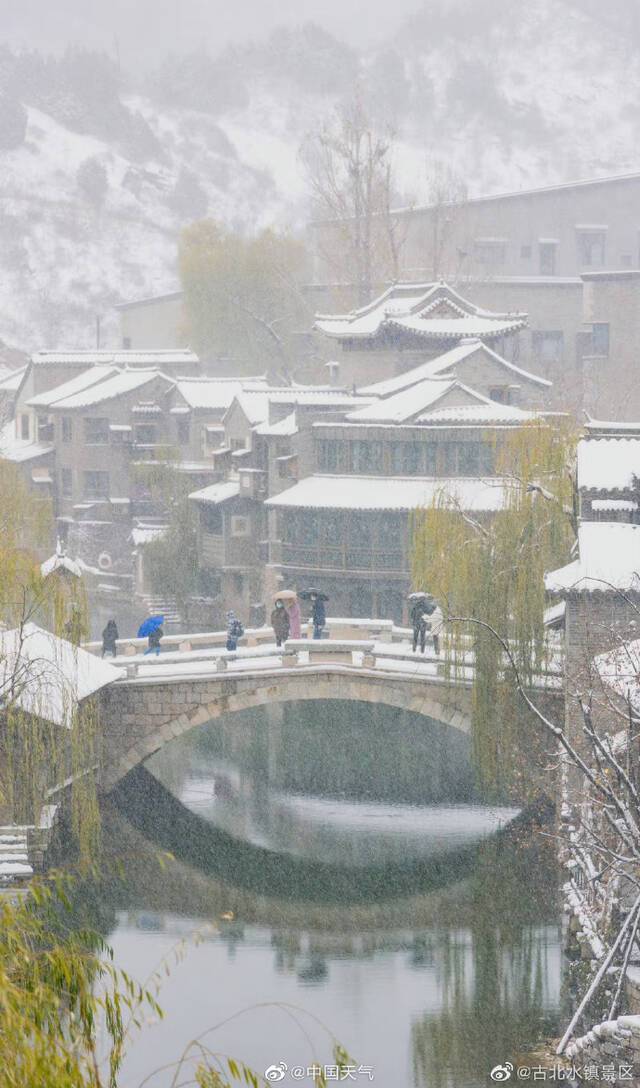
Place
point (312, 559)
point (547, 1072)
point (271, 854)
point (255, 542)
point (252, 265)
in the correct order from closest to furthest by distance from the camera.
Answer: point (547, 1072)
point (271, 854)
point (312, 559)
point (255, 542)
point (252, 265)

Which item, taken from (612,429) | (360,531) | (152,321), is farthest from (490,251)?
(612,429)

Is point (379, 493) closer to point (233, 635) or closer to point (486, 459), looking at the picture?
point (486, 459)

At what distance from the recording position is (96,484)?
63188 mm

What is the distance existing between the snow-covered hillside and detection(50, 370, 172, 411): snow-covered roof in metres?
53.3

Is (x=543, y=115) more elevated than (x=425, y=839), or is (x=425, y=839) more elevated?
(x=543, y=115)

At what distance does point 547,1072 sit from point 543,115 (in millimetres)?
138791

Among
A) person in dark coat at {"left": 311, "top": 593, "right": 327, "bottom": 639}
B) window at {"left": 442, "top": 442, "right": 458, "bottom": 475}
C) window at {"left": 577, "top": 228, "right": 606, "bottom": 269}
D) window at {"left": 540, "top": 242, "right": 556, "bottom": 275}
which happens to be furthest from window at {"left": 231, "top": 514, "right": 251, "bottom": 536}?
window at {"left": 577, "top": 228, "right": 606, "bottom": 269}

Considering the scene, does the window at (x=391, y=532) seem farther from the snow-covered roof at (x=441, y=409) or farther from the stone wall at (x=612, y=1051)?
the stone wall at (x=612, y=1051)

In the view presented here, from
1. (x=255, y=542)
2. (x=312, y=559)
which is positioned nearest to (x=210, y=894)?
(x=312, y=559)

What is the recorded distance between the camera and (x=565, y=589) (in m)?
27.4

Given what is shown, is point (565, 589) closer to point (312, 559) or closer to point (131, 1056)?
point (131, 1056)

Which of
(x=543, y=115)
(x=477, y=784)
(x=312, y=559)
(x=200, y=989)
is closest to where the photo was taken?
(x=200, y=989)

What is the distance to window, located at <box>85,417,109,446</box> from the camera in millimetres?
63094

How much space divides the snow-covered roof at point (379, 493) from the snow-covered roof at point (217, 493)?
159 inches
